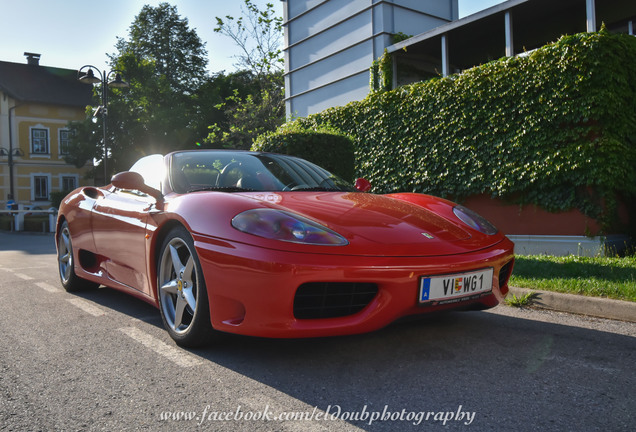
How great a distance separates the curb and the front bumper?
5.60 ft

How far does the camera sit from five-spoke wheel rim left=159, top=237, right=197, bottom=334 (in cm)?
285

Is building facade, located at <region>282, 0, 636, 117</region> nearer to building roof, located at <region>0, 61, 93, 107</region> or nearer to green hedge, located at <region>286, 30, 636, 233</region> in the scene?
green hedge, located at <region>286, 30, 636, 233</region>

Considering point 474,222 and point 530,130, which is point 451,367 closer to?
point 474,222

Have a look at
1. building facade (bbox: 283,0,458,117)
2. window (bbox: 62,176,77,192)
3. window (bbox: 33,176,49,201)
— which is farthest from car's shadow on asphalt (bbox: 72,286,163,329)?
window (bbox: 62,176,77,192)

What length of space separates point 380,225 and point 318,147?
19.0ft

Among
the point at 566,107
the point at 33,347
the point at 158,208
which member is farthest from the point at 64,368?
the point at 566,107

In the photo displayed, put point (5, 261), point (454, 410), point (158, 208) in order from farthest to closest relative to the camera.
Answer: point (5, 261) → point (158, 208) → point (454, 410)

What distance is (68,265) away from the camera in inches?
187

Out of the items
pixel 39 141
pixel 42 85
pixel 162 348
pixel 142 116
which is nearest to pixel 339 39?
pixel 162 348

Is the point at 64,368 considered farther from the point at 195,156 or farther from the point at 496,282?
the point at 496,282

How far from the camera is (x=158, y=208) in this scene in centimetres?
316

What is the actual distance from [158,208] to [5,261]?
21.5 ft

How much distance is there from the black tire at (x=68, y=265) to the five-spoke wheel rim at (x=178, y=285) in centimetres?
193

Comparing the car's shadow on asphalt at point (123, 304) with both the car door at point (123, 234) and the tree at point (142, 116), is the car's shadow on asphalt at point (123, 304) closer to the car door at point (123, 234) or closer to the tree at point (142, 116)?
the car door at point (123, 234)
